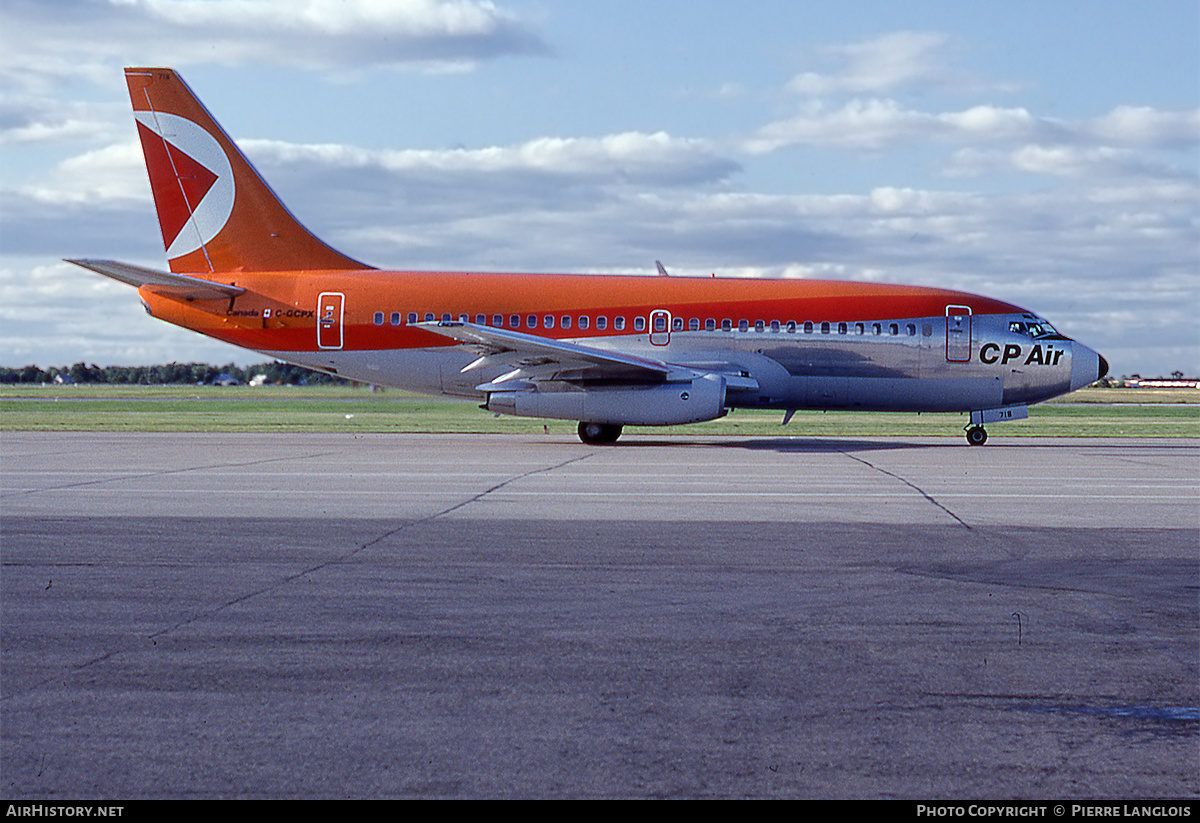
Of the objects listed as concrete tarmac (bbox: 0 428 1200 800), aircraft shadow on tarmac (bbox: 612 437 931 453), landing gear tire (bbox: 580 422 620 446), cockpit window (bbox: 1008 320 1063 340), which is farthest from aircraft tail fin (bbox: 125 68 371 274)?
cockpit window (bbox: 1008 320 1063 340)

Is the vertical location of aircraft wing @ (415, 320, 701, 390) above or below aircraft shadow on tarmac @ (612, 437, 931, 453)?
→ above

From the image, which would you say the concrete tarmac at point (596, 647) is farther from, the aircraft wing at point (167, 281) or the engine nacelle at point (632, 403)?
the aircraft wing at point (167, 281)

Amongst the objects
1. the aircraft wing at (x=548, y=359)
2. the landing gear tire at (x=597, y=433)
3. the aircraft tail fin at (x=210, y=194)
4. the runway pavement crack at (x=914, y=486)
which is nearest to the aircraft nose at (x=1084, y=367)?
the runway pavement crack at (x=914, y=486)

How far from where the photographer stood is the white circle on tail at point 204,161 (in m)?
26.8

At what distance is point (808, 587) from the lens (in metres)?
8.03

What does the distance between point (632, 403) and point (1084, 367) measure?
10.4 meters

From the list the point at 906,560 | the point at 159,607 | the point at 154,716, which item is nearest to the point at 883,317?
the point at 906,560

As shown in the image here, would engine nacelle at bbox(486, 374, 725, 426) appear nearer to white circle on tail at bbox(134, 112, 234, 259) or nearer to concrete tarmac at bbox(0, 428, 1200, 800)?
white circle on tail at bbox(134, 112, 234, 259)

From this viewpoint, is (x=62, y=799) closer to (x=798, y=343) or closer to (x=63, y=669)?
(x=63, y=669)

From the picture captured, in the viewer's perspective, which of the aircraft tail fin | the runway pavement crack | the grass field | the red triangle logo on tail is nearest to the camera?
the runway pavement crack

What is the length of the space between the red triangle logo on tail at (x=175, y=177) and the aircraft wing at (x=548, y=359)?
707cm

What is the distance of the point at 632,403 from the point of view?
2355 cm

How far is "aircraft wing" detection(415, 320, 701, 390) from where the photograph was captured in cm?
2259

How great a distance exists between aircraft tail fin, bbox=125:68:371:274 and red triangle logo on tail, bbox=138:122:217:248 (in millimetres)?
23
